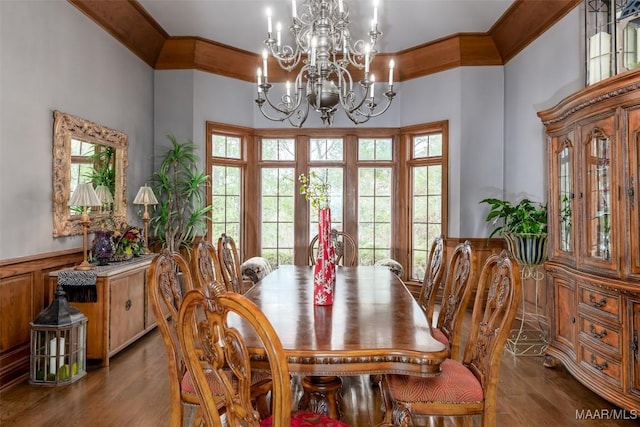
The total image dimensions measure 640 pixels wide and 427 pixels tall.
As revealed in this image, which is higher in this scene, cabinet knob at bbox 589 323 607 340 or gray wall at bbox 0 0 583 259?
gray wall at bbox 0 0 583 259

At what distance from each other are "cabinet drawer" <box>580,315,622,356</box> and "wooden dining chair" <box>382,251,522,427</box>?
4.17 feet

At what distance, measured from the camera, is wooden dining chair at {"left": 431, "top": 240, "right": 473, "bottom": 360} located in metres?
2.19

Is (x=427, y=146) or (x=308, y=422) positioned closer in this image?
(x=308, y=422)

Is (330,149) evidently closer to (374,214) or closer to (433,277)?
(374,214)

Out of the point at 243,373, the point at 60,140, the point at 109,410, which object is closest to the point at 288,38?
the point at 60,140

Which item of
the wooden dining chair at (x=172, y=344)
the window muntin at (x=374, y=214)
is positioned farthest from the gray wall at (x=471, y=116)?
the wooden dining chair at (x=172, y=344)

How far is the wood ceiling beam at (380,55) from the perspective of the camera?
431 cm

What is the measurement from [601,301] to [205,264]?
8.11ft

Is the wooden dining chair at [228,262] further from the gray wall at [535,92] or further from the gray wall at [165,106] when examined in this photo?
the gray wall at [535,92]

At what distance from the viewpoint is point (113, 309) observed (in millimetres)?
3477

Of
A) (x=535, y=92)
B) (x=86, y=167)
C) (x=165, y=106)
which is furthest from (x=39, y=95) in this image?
(x=535, y=92)

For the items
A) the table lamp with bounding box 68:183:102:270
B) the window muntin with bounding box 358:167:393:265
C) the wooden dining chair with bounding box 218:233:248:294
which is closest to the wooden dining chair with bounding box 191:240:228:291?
the wooden dining chair with bounding box 218:233:248:294

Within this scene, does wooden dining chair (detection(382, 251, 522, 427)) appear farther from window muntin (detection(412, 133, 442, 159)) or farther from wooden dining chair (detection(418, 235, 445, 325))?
window muntin (detection(412, 133, 442, 159))

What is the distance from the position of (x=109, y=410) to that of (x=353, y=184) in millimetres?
4314
